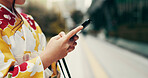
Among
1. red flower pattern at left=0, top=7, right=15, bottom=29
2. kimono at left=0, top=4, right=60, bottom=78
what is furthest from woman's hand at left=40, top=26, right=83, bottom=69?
red flower pattern at left=0, top=7, right=15, bottom=29

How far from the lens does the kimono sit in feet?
2.84

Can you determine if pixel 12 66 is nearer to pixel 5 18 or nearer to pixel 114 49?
pixel 5 18

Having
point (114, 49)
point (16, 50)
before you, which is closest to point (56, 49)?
point (16, 50)

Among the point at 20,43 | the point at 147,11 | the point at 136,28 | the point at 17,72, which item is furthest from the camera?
the point at 136,28

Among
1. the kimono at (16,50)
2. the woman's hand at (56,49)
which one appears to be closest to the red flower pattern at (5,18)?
the kimono at (16,50)

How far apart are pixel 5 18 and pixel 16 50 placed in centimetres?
16

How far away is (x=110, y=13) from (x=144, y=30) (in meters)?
17.4

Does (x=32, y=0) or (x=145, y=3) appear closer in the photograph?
(x=145, y=3)

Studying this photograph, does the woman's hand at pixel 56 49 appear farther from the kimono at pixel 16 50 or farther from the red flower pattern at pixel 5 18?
the red flower pattern at pixel 5 18

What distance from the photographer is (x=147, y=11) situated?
10.0m

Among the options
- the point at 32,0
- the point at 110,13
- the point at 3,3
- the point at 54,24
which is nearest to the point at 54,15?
the point at 54,24

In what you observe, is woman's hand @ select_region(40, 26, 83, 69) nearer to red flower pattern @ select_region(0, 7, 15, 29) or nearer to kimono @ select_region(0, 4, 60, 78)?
kimono @ select_region(0, 4, 60, 78)

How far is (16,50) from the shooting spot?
3.13ft

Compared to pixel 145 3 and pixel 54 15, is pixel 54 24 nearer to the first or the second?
pixel 54 15
